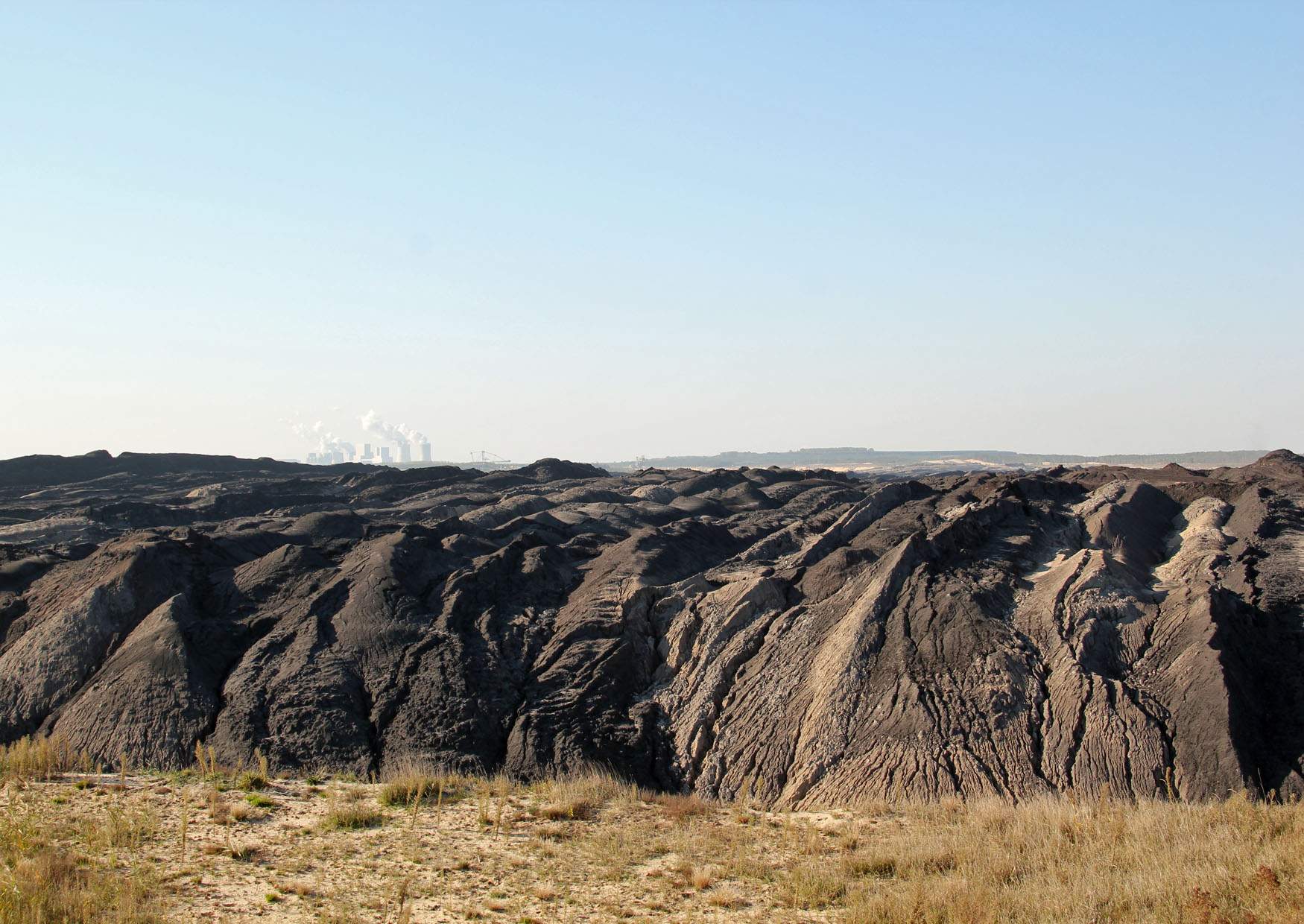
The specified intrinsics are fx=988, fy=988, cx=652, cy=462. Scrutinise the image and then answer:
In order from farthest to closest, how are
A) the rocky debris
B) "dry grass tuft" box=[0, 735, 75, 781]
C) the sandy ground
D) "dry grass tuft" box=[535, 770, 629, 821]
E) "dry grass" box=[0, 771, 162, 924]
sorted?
the rocky debris
"dry grass tuft" box=[0, 735, 75, 781]
"dry grass tuft" box=[535, 770, 629, 821]
the sandy ground
"dry grass" box=[0, 771, 162, 924]

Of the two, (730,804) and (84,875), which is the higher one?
(84,875)

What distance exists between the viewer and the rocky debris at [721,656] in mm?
14758

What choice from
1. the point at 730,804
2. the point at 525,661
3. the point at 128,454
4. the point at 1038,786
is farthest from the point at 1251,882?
the point at 128,454

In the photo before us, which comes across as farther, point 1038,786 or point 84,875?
point 1038,786

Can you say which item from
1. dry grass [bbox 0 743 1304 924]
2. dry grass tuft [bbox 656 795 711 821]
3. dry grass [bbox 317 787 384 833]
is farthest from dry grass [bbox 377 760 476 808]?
dry grass tuft [bbox 656 795 711 821]

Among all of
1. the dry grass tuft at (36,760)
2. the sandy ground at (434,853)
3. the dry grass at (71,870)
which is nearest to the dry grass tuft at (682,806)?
the sandy ground at (434,853)

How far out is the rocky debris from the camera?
14758 mm

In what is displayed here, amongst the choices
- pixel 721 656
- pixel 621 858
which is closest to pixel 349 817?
pixel 621 858

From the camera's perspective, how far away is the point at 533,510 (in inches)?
1620

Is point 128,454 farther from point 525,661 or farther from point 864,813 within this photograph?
point 864,813

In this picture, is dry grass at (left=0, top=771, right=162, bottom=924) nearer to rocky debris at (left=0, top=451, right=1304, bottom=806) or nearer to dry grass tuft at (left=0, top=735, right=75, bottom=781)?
dry grass tuft at (left=0, top=735, right=75, bottom=781)

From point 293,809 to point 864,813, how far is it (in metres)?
7.68

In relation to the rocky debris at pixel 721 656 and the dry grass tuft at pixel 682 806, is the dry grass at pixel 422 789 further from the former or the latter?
the dry grass tuft at pixel 682 806

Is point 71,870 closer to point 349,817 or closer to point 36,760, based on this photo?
point 349,817
